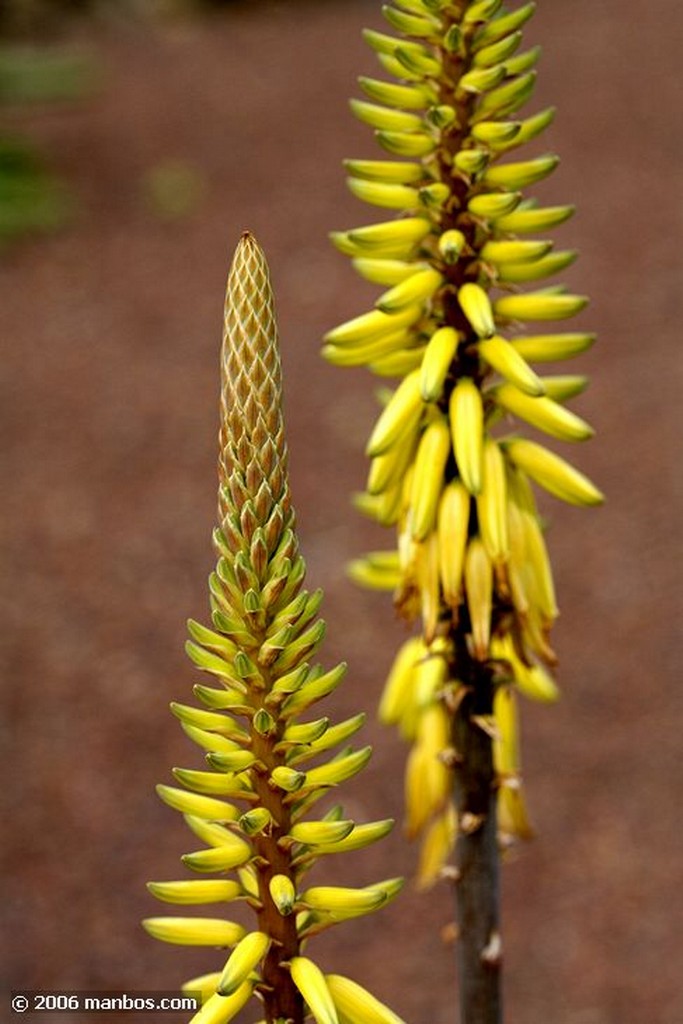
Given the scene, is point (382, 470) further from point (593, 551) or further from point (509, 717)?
point (593, 551)

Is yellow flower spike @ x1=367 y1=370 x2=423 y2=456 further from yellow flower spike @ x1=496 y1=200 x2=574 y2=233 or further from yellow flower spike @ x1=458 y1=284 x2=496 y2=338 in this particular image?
yellow flower spike @ x1=496 y1=200 x2=574 y2=233

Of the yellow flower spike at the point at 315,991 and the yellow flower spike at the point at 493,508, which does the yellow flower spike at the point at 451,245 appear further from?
the yellow flower spike at the point at 315,991

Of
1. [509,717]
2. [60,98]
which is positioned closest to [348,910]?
[509,717]

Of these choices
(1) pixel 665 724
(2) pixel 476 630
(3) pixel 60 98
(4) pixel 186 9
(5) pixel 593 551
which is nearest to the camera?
(2) pixel 476 630

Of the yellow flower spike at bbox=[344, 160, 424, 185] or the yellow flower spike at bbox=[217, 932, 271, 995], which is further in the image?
the yellow flower spike at bbox=[344, 160, 424, 185]

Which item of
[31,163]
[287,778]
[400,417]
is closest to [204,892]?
[287,778]

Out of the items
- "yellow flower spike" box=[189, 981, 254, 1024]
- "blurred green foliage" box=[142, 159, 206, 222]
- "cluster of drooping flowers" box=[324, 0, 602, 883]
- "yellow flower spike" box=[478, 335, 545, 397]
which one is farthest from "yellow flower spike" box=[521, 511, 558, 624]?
"blurred green foliage" box=[142, 159, 206, 222]
